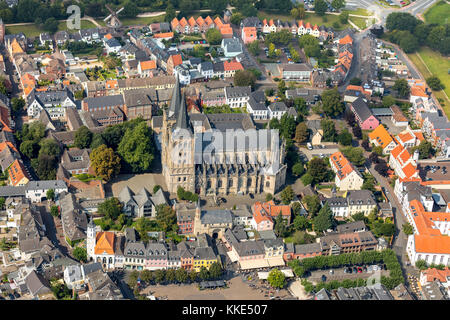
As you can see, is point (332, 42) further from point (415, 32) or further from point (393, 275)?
point (393, 275)

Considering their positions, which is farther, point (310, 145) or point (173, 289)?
point (310, 145)

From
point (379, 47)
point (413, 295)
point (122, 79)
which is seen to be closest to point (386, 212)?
point (413, 295)

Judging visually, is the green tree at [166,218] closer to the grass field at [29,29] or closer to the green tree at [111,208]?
the green tree at [111,208]

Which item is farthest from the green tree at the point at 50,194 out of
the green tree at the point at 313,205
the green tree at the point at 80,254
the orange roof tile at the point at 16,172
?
the green tree at the point at 313,205

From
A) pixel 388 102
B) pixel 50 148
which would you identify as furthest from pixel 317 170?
pixel 50 148

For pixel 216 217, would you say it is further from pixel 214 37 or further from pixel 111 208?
pixel 214 37
